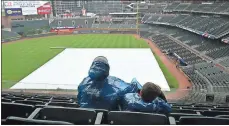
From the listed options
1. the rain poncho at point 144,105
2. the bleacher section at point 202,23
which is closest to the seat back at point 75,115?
the rain poncho at point 144,105

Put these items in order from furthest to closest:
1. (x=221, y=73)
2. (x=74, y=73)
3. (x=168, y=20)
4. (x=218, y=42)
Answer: (x=168, y=20) < (x=218, y=42) < (x=74, y=73) < (x=221, y=73)

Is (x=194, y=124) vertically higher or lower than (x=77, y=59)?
higher

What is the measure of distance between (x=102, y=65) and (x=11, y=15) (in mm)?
→ 63443

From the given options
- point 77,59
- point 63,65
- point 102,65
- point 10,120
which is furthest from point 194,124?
point 77,59

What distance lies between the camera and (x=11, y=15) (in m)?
61.5

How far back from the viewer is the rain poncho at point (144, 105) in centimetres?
324

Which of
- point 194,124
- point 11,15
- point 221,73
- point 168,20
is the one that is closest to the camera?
point 194,124

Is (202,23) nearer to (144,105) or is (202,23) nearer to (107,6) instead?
(144,105)

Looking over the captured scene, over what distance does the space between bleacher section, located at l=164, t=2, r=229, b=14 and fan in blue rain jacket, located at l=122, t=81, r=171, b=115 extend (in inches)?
1270

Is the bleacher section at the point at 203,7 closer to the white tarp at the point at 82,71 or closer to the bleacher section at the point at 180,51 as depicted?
the bleacher section at the point at 180,51

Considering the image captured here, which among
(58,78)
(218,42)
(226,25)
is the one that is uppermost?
(226,25)

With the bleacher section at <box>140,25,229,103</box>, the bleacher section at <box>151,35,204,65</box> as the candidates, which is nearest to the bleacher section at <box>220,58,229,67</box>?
the bleacher section at <box>140,25,229,103</box>

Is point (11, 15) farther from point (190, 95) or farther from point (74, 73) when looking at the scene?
point (190, 95)

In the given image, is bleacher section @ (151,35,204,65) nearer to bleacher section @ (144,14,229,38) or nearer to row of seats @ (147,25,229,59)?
row of seats @ (147,25,229,59)
